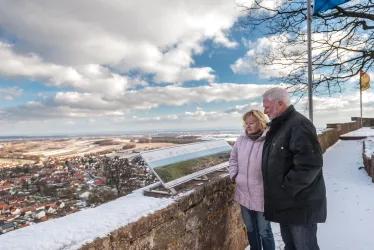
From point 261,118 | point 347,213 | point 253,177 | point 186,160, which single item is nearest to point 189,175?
point 186,160

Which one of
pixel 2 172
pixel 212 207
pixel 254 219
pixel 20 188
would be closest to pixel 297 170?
pixel 254 219

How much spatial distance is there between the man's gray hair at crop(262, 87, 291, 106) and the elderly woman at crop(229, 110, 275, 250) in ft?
1.05

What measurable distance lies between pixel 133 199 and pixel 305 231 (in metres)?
1.35

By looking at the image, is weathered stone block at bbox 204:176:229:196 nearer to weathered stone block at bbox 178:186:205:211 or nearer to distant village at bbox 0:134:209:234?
weathered stone block at bbox 178:186:205:211

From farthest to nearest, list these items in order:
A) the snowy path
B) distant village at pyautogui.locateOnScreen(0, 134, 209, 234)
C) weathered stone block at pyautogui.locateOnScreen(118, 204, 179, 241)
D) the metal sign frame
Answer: distant village at pyautogui.locateOnScreen(0, 134, 209, 234) < the snowy path < the metal sign frame < weathered stone block at pyautogui.locateOnScreen(118, 204, 179, 241)

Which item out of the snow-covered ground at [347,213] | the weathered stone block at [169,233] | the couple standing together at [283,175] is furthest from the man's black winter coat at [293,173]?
the snow-covered ground at [347,213]

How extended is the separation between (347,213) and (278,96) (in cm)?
284

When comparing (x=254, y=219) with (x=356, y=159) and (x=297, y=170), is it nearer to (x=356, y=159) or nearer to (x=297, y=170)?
(x=297, y=170)

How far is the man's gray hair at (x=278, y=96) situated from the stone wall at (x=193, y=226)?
99cm

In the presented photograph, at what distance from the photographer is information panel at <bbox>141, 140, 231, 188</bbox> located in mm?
2256

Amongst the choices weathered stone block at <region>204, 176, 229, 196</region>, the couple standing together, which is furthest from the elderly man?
weathered stone block at <region>204, 176, 229, 196</region>

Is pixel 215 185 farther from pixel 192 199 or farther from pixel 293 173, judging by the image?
pixel 293 173

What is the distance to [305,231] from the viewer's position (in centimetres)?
196

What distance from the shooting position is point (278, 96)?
6.73 feet
